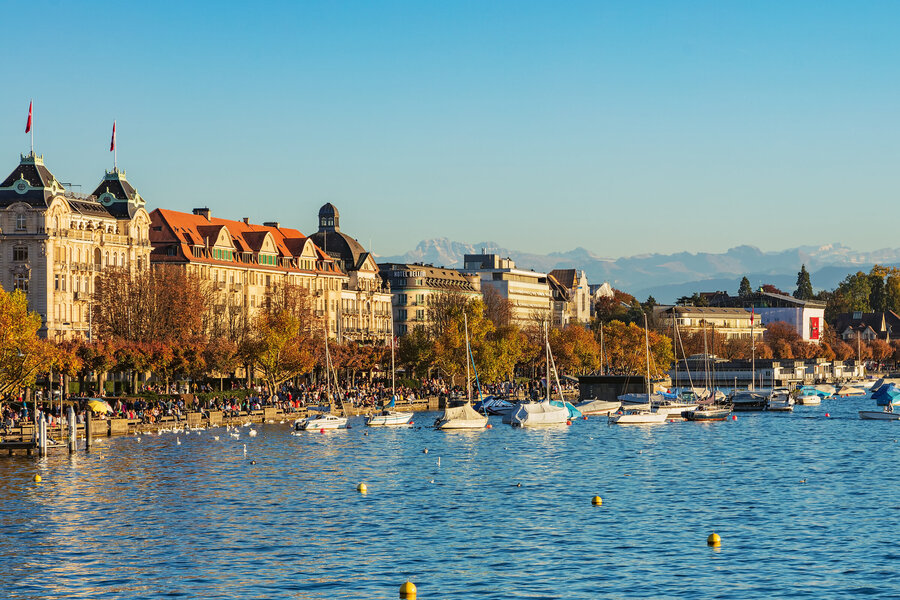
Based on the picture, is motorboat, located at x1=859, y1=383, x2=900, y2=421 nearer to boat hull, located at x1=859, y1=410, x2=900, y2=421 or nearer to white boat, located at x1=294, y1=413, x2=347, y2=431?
boat hull, located at x1=859, y1=410, x2=900, y2=421

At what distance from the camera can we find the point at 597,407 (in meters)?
155

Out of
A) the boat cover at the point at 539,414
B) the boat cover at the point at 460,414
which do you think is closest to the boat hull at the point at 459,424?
the boat cover at the point at 460,414

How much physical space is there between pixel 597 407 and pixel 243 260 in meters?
45.8

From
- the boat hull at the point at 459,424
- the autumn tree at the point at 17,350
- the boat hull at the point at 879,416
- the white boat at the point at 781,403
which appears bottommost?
the boat hull at the point at 879,416

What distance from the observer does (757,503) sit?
6744 cm

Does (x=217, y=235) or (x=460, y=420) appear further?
(x=217, y=235)

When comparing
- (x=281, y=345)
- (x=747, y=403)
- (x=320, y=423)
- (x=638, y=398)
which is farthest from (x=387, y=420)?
(x=747, y=403)

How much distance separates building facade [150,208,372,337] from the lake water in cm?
5290

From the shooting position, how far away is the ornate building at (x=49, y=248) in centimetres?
12681

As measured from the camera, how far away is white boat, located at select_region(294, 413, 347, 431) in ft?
374

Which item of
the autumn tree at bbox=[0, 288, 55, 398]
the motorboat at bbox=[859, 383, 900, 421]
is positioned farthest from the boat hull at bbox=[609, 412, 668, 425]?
the autumn tree at bbox=[0, 288, 55, 398]

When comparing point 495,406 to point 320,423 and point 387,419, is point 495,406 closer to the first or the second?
point 387,419

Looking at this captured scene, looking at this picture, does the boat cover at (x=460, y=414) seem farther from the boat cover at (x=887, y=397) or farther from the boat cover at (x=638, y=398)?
the boat cover at (x=887, y=397)

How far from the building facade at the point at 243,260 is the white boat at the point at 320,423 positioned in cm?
3700
